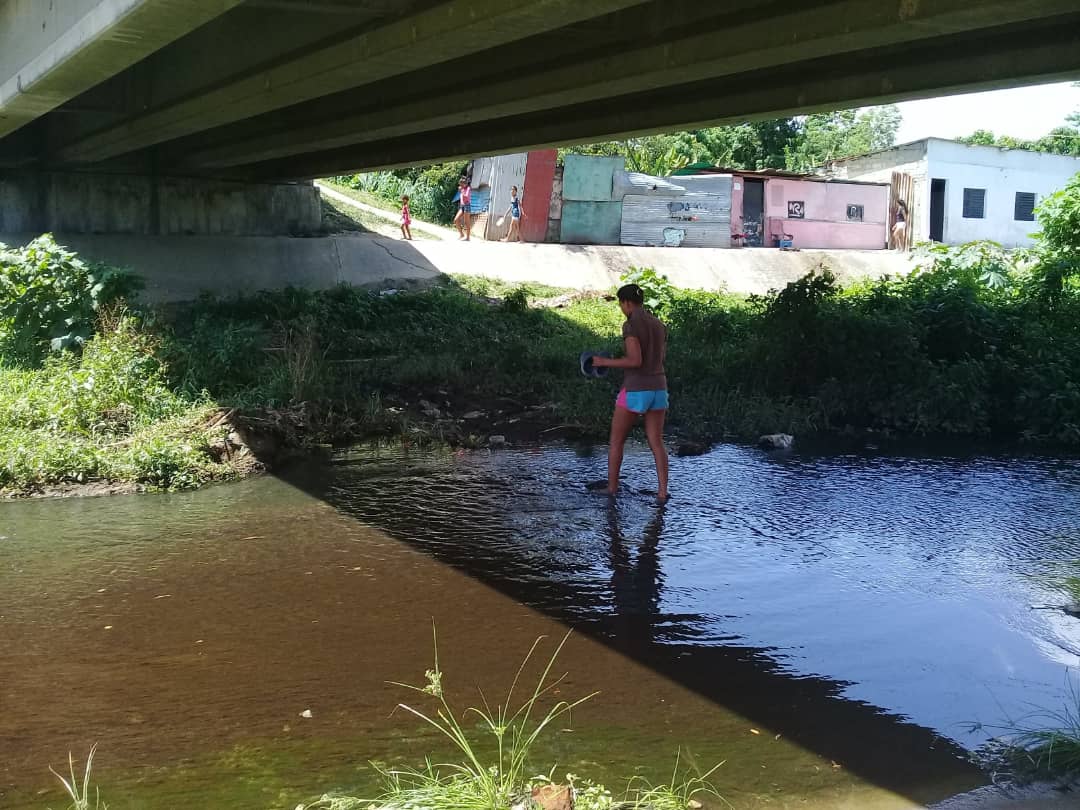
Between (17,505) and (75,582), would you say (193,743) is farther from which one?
(17,505)

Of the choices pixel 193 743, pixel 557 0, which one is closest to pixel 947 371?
pixel 557 0

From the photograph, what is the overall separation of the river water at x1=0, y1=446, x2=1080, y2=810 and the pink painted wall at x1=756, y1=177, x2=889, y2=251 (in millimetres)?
24745

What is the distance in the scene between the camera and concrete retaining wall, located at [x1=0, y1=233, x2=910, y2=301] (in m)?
18.9

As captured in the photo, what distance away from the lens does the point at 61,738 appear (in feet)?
14.9

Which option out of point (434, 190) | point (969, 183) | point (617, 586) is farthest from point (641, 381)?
point (969, 183)

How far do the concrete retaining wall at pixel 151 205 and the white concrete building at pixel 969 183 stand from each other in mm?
23367

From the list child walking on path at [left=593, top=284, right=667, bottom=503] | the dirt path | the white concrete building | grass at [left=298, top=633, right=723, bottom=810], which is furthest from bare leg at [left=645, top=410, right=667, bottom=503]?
the white concrete building

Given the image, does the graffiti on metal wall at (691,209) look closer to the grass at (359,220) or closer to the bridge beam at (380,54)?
the grass at (359,220)

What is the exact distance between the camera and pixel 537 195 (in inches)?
1091

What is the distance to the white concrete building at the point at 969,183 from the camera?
35875 millimetres

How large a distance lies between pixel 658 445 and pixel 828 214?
Result: 27.8m

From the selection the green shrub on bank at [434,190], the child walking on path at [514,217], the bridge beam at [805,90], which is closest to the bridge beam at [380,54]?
the bridge beam at [805,90]

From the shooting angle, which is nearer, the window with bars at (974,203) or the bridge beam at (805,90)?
Answer: the bridge beam at (805,90)

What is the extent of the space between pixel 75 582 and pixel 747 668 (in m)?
4.50
